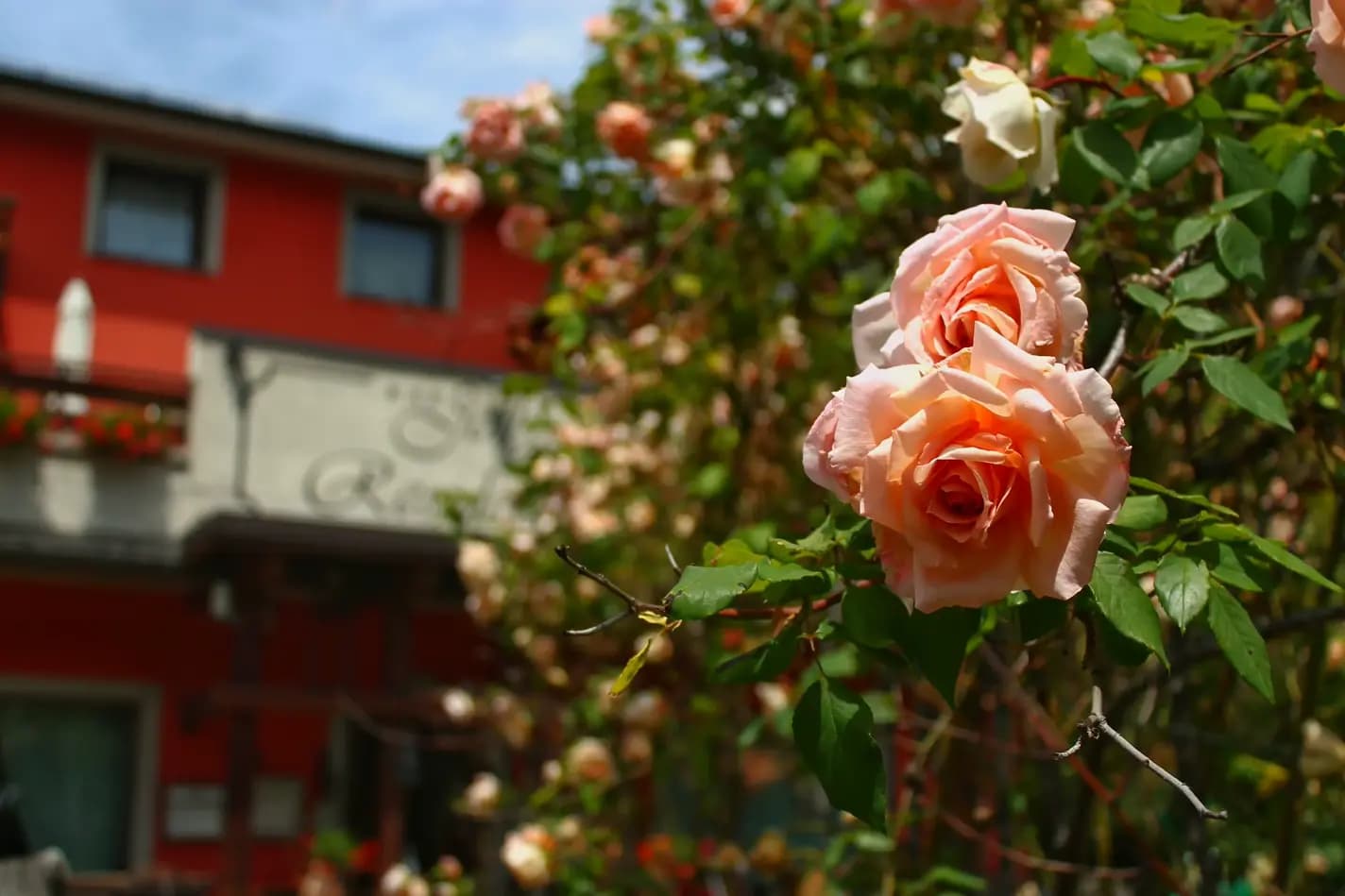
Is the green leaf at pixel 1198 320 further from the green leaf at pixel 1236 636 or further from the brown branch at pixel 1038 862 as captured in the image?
the brown branch at pixel 1038 862

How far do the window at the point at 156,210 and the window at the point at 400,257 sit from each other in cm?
116

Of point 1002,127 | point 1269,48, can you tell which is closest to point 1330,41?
point 1269,48

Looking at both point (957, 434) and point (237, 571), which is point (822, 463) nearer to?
point (957, 434)

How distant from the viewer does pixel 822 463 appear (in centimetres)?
148

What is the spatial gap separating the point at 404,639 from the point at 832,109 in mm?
6722

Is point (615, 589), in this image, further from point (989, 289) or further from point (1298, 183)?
point (1298, 183)

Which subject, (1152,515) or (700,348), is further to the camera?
(700,348)

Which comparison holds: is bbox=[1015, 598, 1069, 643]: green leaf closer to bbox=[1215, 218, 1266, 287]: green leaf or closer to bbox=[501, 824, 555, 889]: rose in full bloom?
bbox=[1215, 218, 1266, 287]: green leaf

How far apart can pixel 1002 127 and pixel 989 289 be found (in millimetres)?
586

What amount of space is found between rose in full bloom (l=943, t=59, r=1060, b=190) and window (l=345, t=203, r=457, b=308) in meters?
11.5

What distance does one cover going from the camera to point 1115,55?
6.88 feet

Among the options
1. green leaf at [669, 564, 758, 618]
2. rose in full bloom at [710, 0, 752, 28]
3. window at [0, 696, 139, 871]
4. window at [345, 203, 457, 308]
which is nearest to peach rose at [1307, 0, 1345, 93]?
green leaf at [669, 564, 758, 618]

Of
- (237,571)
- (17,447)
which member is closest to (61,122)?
(17,447)

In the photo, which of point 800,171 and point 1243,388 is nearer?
point 1243,388
